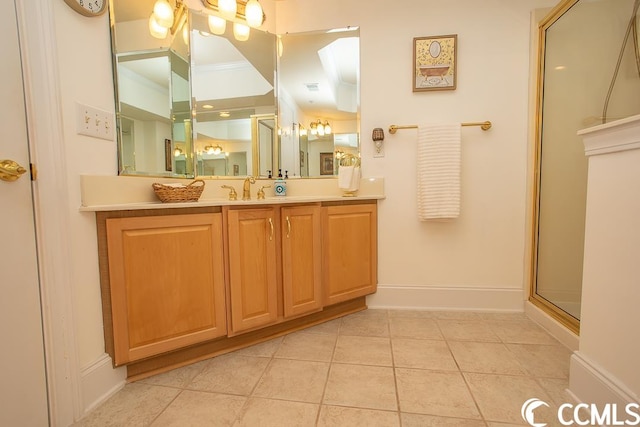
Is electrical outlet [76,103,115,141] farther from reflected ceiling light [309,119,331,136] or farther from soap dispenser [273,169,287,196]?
reflected ceiling light [309,119,331,136]

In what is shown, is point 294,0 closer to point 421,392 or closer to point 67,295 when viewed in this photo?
point 67,295

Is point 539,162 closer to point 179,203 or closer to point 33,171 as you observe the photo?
point 179,203

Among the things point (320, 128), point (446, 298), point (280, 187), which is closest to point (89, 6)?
point (280, 187)

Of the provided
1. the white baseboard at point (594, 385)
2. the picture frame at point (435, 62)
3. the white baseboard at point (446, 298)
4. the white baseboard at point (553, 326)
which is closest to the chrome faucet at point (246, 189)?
the white baseboard at point (446, 298)

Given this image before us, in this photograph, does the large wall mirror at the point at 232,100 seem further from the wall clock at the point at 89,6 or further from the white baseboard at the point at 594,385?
the white baseboard at the point at 594,385

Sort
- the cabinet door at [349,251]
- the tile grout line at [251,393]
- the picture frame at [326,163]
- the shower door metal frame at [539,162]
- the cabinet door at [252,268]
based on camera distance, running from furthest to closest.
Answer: the picture frame at [326,163] < the cabinet door at [349,251] < the shower door metal frame at [539,162] < the cabinet door at [252,268] < the tile grout line at [251,393]

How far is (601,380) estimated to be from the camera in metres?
1.02

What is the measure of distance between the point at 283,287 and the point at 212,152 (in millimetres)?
1022

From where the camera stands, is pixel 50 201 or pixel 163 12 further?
pixel 163 12

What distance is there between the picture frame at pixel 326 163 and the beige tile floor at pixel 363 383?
1132 mm

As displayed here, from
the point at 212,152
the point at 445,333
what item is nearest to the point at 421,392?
the point at 445,333

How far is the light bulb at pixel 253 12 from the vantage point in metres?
1.78

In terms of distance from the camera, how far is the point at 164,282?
1296 millimetres

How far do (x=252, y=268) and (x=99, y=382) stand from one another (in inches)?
30.3
